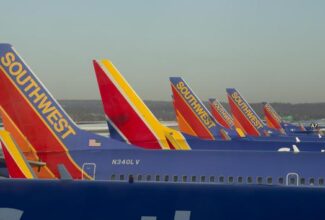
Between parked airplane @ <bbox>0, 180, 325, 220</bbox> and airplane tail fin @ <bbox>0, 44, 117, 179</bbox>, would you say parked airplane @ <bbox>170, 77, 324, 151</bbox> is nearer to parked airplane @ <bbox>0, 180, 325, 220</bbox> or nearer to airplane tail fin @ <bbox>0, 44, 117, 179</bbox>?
airplane tail fin @ <bbox>0, 44, 117, 179</bbox>

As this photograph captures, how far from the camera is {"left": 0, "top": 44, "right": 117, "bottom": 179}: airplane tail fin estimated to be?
21.7 metres

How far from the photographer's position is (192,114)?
38438mm

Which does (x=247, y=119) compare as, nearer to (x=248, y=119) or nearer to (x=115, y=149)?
(x=248, y=119)

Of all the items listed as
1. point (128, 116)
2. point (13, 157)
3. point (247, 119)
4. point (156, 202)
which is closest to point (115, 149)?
point (13, 157)

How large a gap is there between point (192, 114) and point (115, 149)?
1744 cm

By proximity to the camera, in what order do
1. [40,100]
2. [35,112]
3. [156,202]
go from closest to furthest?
[156,202]
[35,112]
[40,100]

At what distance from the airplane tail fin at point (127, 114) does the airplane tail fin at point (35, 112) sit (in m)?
4.48

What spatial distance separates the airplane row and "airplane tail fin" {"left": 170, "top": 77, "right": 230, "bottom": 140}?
10.2m

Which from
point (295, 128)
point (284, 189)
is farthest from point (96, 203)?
point (295, 128)

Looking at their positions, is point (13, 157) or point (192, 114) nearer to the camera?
point (13, 157)

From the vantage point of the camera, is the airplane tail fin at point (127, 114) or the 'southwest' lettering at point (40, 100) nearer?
the 'southwest' lettering at point (40, 100)

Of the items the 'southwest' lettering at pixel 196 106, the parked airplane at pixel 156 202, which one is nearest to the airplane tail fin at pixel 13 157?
the parked airplane at pixel 156 202

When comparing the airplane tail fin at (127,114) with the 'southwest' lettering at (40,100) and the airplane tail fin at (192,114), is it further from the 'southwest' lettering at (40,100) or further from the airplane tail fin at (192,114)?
the airplane tail fin at (192,114)

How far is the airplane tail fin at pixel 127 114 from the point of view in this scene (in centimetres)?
2622
